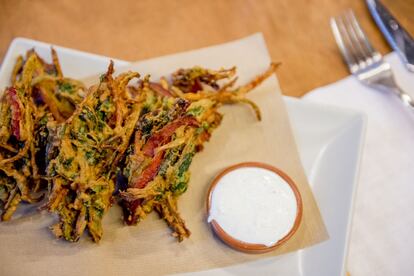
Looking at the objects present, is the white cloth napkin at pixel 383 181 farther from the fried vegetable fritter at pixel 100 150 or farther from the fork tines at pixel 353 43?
the fried vegetable fritter at pixel 100 150

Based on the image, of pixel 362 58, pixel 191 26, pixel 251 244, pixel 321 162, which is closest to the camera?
pixel 251 244

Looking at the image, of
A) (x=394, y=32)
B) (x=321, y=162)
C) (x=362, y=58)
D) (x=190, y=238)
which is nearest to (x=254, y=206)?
(x=190, y=238)

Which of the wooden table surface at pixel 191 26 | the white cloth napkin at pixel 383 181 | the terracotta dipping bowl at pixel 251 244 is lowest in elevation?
the white cloth napkin at pixel 383 181

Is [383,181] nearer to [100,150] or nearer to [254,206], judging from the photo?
[254,206]

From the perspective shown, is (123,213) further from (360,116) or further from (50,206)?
(360,116)

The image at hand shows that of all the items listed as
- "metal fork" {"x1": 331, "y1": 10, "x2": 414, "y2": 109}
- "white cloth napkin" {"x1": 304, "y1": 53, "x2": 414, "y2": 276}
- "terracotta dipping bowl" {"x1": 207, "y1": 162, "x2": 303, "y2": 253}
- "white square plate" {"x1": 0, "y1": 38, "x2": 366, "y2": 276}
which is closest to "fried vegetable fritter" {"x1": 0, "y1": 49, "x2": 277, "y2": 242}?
"terracotta dipping bowl" {"x1": 207, "y1": 162, "x2": 303, "y2": 253}

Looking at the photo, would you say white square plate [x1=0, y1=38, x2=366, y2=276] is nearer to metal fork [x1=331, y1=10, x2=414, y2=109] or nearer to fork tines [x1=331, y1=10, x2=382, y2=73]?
metal fork [x1=331, y1=10, x2=414, y2=109]

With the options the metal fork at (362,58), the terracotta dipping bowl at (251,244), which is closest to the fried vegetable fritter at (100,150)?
the terracotta dipping bowl at (251,244)
